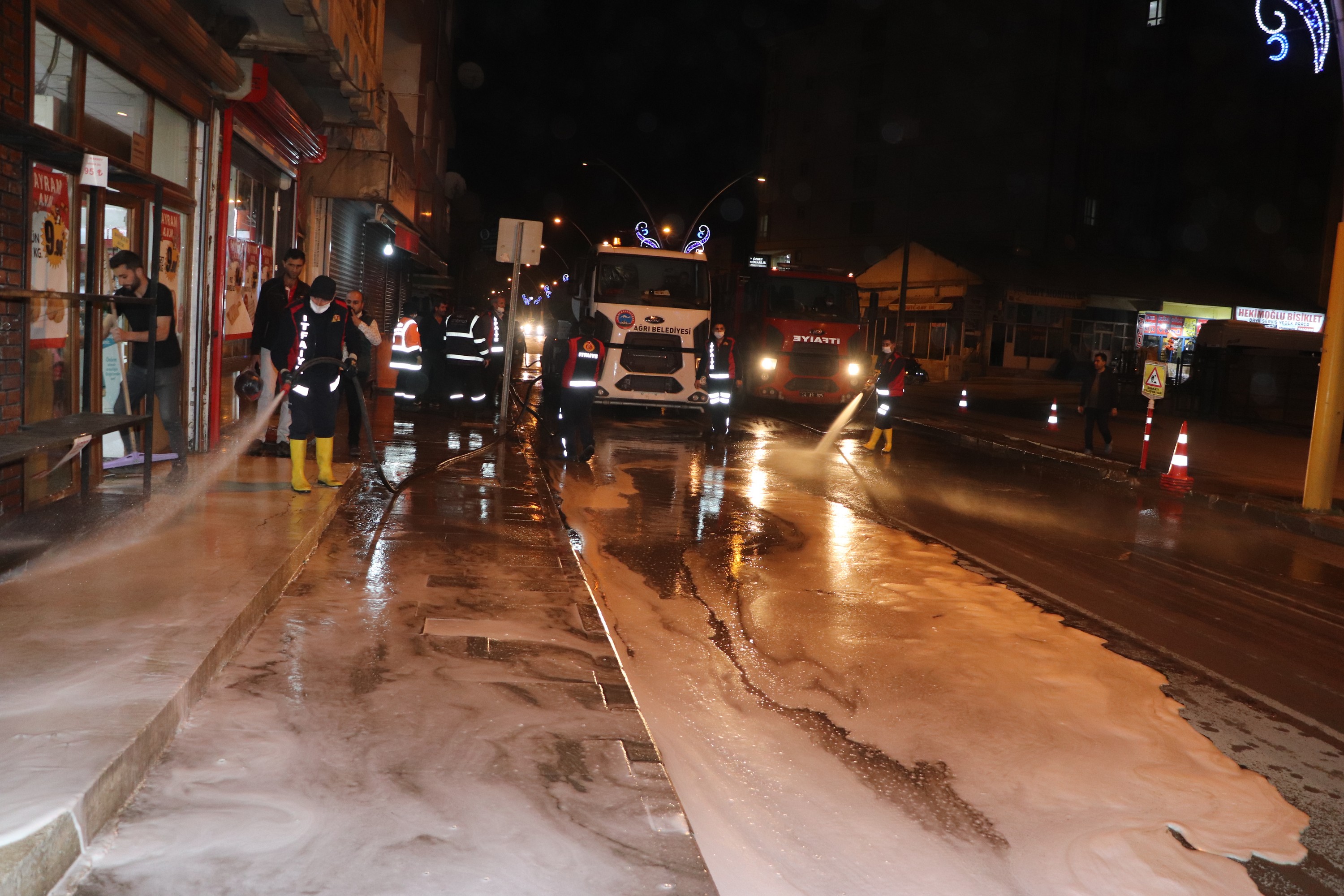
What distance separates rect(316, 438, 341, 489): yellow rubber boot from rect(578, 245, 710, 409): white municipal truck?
1000 centimetres

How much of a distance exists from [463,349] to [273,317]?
764 cm

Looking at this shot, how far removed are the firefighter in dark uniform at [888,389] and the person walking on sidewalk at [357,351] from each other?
7.67m

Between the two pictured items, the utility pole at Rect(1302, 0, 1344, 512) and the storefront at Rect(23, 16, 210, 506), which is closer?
the storefront at Rect(23, 16, 210, 506)

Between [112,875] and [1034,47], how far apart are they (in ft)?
166

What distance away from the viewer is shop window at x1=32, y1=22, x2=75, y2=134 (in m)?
7.29

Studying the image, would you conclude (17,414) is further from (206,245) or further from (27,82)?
(206,245)

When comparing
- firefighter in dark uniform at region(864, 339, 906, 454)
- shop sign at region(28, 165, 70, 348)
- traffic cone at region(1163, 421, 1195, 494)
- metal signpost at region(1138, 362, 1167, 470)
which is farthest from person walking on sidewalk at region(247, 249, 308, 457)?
metal signpost at region(1138, 362, 1167, 470)

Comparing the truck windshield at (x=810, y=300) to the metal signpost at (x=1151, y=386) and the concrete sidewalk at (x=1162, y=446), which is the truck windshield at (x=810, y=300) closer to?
the concrete sidewalk at (x=1162, y=446)

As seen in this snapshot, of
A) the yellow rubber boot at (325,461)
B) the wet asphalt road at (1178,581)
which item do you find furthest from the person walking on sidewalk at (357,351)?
the wet asphalt road at (1178,581)

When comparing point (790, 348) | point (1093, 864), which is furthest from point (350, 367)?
point (790, 348)

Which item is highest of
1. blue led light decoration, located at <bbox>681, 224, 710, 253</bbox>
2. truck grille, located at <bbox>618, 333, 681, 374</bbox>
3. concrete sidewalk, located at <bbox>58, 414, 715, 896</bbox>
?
blue led light decoration, located at <bbox>681, 224, 710, 253</bbox>

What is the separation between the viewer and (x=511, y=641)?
5.71 m

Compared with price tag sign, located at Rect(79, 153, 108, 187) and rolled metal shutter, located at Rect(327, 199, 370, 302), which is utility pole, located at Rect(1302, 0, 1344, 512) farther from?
rolled metal shutter, located at Rect(327, 199, 370, 302)

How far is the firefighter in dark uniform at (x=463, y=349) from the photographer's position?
18.1 m
